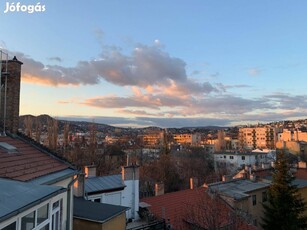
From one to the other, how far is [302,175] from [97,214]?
3155 centimetres

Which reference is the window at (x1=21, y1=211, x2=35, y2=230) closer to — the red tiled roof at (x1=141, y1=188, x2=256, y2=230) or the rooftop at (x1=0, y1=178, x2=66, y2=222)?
the rooftop at (x1=0, y1=178, x2=66, y2=222)

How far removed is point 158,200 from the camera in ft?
65.8

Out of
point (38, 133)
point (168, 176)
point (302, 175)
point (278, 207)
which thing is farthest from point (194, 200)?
point (38, 133)

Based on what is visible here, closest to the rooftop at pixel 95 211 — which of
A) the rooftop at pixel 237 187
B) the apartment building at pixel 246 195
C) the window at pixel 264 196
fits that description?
the apartment building at pixel 246 195

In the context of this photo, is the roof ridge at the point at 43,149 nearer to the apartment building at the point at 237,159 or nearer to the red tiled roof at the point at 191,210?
the red tiled roof at the point at 191,210

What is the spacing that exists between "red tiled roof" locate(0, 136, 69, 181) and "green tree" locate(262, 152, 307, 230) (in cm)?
1691

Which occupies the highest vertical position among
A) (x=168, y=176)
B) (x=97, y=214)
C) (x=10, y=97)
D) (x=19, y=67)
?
(x=19, y=67)

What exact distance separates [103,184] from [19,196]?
11.0m

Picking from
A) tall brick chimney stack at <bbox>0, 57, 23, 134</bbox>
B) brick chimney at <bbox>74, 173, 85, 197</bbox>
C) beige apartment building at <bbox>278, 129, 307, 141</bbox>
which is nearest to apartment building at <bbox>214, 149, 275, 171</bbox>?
beige apartment building at <bbox>278, 129, 307, 141</bbox>

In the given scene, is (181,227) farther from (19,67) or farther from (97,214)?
(19,67)

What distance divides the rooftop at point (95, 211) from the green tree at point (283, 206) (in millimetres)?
14821

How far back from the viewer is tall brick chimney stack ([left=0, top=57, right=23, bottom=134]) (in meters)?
11.8

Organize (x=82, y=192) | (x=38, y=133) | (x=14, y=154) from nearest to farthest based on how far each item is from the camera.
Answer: (x=14, y=154)
(x=82, y=192)
(x=38, y=133)

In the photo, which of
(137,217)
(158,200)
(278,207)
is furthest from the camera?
(278,207)
